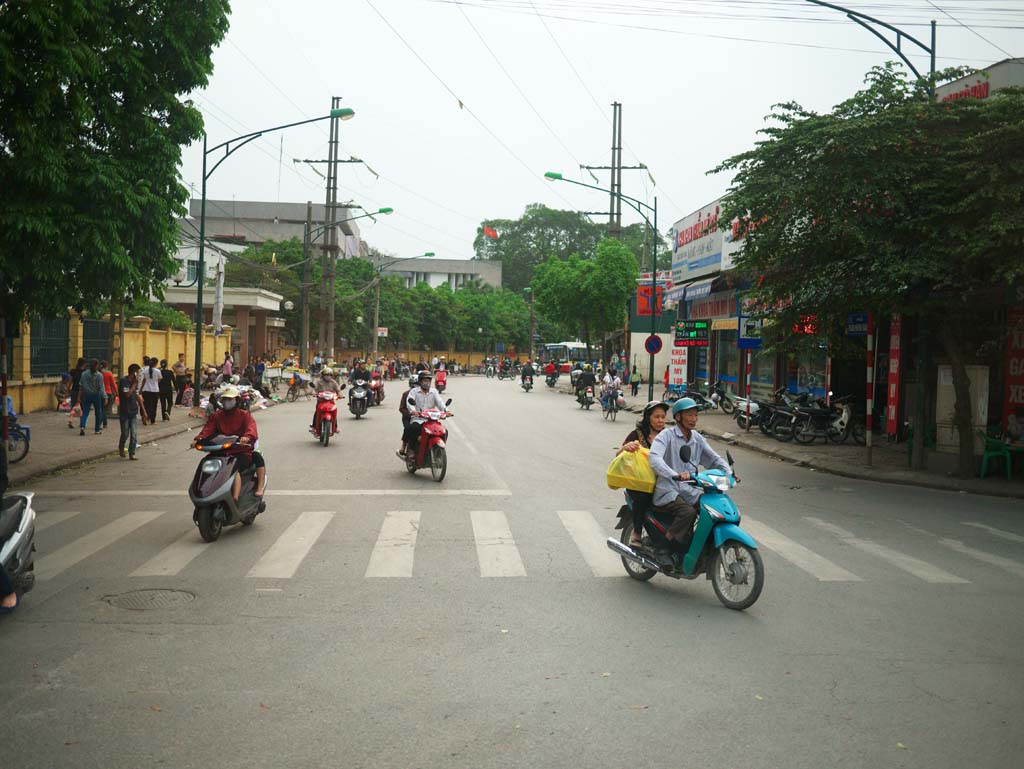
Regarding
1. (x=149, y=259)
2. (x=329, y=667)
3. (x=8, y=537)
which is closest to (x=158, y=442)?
(x=149, y=259)

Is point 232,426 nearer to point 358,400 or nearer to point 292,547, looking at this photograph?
point 292,547

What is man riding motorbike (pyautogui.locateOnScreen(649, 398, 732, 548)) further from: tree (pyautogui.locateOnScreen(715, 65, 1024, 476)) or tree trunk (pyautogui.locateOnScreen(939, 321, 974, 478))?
tree trunk (pyautogui.locateOnScreen(939, 321, 974, 478))

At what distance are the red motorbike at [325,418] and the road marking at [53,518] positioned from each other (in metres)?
8.97

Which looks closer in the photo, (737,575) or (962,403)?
(737,575)

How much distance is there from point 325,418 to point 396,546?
11.3 meters

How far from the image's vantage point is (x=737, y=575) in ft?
25.1

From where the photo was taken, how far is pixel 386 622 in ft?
23.4

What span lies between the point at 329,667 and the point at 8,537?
285cm

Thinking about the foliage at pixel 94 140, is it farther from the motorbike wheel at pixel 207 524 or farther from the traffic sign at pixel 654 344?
the traffic sign at pixel 654 344

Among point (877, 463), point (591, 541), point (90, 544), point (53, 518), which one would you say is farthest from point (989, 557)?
point (53, 518)

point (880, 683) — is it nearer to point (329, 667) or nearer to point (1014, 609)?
point (1014, 609)

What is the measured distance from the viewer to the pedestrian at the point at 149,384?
2325cm

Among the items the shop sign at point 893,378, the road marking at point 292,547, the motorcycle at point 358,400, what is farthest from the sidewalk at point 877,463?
the road marking at point 292,547

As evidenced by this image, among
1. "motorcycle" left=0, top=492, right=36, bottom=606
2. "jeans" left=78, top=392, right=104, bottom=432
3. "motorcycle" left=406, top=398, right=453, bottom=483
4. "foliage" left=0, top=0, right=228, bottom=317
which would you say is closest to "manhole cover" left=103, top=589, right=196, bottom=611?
"motorcycle" left=0, top=492, right=36, bottom=606
